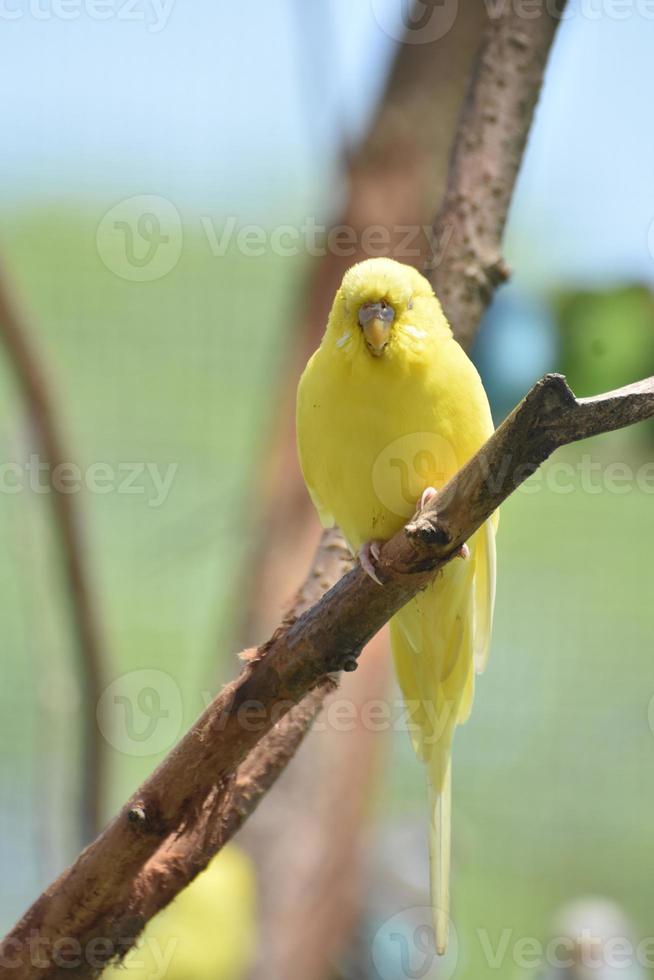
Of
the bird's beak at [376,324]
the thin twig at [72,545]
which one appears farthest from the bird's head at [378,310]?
the thin twig at [72,545]

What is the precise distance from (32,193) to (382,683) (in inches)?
90.7

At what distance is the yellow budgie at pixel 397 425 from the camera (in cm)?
147

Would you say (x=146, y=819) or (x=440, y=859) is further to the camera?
(x=440, y=859)

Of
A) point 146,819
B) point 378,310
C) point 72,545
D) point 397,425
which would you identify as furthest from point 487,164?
point 72,545

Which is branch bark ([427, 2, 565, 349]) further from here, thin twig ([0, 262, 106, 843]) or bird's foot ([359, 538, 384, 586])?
thin twig ([0, 262, 106, 843])

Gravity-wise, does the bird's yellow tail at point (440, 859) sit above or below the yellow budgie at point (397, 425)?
below

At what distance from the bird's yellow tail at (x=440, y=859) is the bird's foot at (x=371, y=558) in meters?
0.45

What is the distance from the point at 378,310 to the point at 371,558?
363mm

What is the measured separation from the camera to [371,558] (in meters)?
1.33

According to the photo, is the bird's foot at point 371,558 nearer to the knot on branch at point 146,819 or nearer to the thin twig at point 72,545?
the knot on branch at point 146,819

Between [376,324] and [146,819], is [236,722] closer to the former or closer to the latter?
[146,819]

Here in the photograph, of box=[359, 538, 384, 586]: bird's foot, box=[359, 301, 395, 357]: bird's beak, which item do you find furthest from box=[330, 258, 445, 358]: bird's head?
box=[359, 538, 384, 586]: bird's foot

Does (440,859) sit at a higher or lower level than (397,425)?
lower

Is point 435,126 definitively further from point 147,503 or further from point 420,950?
point 420,950
